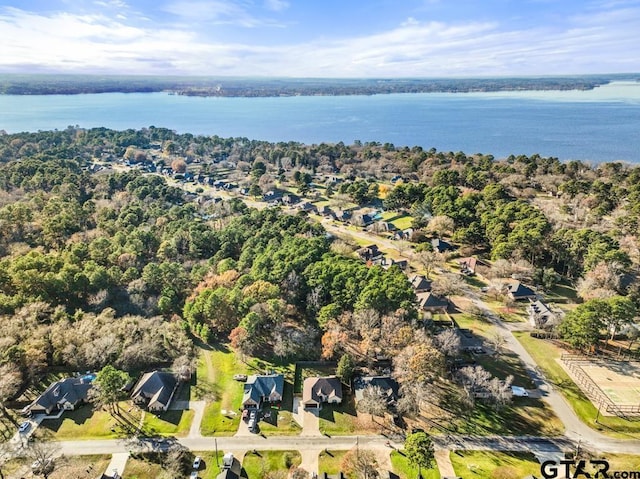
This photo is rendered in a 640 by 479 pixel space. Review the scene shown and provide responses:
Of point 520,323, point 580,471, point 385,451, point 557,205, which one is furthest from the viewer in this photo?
point 557,205

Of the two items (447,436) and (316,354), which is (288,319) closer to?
(316,354)

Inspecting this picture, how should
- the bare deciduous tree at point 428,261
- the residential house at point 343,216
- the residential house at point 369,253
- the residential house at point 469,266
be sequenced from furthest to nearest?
the residential house at point 343,216
the residential house at point 369,253
the residential house at point 469,266
the bare deciduous tree at point 428,261

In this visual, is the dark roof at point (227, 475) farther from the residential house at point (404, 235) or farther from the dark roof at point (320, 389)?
the residential house at point (404, 235)

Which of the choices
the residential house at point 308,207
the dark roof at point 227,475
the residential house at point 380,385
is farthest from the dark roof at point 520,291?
the residential house at point 308,207

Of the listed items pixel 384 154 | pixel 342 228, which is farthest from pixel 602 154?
pixel 342 228

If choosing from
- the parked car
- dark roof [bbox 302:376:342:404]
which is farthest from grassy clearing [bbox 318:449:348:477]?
the parked car
